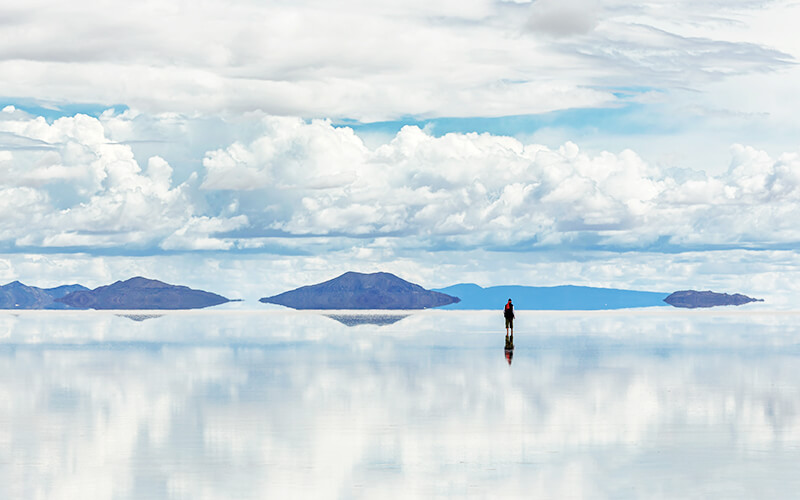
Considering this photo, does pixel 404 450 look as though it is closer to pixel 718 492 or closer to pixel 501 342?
pixel 718 492

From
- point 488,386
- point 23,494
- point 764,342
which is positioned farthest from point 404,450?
point 764,342

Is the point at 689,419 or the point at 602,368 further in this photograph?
the point at 602,368

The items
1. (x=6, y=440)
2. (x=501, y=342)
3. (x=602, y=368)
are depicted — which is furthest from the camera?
(x=501, y=342)

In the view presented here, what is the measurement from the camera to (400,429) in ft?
101

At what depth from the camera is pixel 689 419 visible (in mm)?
33281

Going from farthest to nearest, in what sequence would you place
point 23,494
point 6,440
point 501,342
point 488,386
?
1. point 501,342
2. point 488,386
3. point 6,440
4. point 23,494

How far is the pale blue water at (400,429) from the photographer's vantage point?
23.2 m

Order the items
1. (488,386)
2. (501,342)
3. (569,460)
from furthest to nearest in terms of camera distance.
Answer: (501,342) < (488,386) < (569,460)

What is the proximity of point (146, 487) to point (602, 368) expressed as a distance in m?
34.3

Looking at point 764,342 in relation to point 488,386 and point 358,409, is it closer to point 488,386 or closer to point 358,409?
point 488,386

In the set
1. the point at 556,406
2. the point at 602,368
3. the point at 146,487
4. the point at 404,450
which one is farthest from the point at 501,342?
the point at 146,487

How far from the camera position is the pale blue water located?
23188mm

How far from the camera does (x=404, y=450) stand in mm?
27312

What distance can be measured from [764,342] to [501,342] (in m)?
21.5
